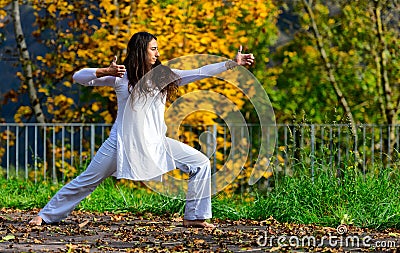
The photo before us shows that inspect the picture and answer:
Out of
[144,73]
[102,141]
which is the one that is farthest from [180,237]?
[102,141]

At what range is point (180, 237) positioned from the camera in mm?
6395

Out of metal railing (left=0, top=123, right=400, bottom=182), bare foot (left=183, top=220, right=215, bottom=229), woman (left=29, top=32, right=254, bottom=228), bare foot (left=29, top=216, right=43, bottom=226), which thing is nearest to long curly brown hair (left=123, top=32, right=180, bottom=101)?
woman (left=29, top=32, right=254, bottom=228)

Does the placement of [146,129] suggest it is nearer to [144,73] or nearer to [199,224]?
[144,73]

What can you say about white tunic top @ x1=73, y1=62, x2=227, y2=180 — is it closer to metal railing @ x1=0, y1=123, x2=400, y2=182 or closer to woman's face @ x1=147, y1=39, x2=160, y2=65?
woman's face @ x1=147, y1=39, x2=160, y2=65

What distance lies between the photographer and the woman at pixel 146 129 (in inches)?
267

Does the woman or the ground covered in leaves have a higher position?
the woman

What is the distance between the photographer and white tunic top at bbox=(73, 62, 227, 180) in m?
6.79

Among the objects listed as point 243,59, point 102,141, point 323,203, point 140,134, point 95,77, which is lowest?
point 323,203

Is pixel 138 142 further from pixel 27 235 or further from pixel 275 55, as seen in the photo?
pixel 275 55

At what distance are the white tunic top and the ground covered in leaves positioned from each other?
50cm

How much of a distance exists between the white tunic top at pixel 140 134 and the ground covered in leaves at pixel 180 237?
501 mm

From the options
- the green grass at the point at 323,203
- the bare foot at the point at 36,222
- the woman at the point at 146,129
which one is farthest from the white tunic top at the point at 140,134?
the green grass at the point at 323,203

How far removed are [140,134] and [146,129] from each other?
63 millimetres

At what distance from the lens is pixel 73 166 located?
11398mm
